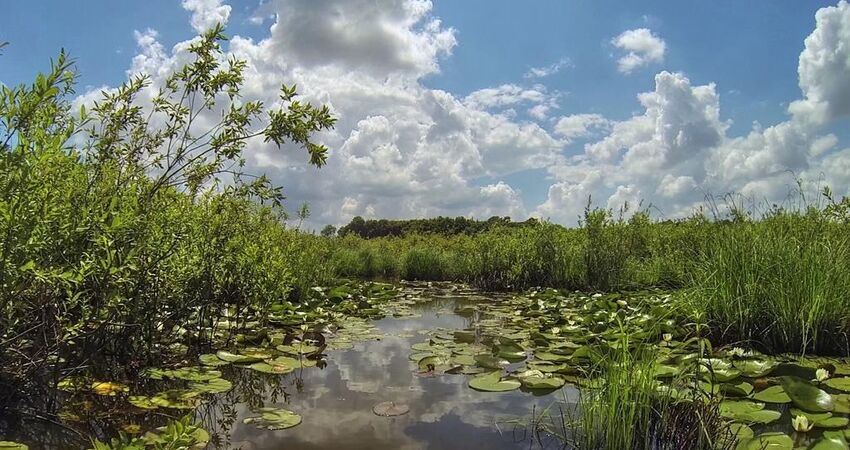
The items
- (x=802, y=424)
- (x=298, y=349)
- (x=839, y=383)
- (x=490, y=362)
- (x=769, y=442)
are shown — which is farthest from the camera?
(x=298, y=349)

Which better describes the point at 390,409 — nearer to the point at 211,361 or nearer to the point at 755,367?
the point at 211,361

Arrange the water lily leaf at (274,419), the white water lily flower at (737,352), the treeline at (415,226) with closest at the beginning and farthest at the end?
the water lily leaf at (274,419) < the white water lily flower at (737,352) < the treeline at (415,226)

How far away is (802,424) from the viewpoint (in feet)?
9.15

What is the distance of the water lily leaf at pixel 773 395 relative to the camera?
3.14m

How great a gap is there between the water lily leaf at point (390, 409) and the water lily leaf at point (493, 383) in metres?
0.62

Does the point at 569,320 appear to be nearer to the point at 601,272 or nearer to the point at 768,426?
the point at 768,426

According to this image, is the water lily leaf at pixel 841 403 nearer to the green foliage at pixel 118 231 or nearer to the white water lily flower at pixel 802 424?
the white water lily flower at pixel 802 424

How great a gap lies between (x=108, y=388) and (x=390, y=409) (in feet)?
6.19

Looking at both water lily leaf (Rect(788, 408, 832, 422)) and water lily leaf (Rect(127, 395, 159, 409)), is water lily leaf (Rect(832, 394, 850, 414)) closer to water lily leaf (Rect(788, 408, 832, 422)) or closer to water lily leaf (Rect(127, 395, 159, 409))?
water lily leaf (Rect(788, 408, 832, 422))

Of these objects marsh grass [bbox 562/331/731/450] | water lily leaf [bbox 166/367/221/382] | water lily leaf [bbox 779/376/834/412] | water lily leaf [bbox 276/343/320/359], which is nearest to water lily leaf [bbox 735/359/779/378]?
water lily leaf [bbox 779/376/834/412]

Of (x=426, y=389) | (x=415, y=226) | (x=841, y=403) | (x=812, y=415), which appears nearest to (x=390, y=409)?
(x=426, y=389)

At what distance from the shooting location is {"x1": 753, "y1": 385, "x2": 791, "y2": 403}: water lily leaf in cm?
314

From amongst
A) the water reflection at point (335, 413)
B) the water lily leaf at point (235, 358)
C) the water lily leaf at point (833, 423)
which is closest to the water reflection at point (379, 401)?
the water reflection at point (335, 413)

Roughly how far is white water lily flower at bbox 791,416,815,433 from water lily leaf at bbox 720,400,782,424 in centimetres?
10
